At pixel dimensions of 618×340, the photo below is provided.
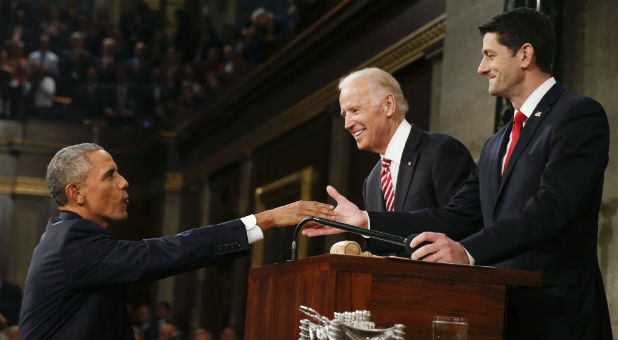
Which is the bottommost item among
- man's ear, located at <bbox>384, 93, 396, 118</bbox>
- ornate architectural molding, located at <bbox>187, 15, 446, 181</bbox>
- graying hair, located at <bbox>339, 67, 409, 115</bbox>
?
man's ear, located at <bbox>384, 93, 396, 118</bbox>

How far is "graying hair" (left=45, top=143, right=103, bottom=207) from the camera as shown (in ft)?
10.2

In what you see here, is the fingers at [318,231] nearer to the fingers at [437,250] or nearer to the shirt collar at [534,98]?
the fingers at [437,250]

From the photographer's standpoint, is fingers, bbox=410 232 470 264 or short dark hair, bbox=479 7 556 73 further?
short dark hair, bbox=479 7 556 73

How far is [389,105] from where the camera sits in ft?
12.4

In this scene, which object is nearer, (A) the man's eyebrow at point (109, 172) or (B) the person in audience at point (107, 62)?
(A) the man's eyebrow at point (109, 172)

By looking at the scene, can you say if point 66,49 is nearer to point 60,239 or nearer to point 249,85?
point 249,85

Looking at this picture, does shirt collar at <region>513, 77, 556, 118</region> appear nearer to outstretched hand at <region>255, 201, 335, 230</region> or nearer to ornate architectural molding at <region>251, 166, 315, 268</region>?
outstretched hand at <region>255, 201, 335, 230</region>

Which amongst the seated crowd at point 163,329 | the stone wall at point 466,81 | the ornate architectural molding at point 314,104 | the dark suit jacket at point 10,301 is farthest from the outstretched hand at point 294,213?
the dark suit jacket at point 10,301

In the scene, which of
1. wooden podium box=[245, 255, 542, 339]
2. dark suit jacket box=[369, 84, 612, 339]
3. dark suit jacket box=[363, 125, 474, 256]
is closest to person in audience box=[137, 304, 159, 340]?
dark suit jacket box=[363, 125, 474, 256]

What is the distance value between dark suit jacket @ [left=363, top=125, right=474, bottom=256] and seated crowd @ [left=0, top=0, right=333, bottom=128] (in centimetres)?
977

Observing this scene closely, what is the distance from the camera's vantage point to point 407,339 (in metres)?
2.29

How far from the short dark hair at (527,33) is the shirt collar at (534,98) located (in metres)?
0.06

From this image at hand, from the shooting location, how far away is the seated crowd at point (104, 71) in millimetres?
14031

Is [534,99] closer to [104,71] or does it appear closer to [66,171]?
[66,171]
